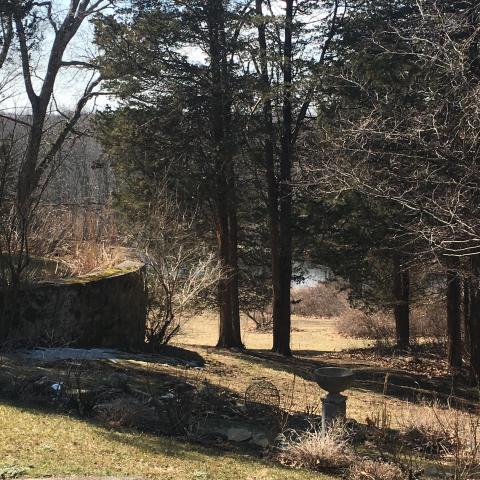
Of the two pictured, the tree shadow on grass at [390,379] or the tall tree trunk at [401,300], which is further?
the tall tree trunk at [401,300]

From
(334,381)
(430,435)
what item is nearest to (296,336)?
(430,435)

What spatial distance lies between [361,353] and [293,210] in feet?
20.3

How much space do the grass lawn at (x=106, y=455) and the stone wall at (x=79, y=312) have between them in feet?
12.2

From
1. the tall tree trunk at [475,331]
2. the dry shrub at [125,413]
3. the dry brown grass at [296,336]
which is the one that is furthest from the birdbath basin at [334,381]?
the dry brown grass at [296,336]

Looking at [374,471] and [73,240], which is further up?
[73,240]

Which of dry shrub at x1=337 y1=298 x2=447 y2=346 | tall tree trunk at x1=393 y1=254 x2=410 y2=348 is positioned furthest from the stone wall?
dry shrub at x1=337 y1=298 x2=447 y2=346

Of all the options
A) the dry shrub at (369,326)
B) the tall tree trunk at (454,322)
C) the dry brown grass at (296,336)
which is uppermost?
the tall tree trunk at (454,322)

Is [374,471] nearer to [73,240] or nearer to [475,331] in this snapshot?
[73,240]

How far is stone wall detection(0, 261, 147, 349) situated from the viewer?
897 cm

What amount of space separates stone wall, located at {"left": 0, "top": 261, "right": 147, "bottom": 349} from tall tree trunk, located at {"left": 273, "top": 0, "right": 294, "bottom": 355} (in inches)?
216

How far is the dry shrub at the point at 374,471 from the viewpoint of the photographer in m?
4.48

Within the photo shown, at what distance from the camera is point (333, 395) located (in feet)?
19.2

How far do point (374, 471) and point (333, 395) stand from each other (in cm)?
131

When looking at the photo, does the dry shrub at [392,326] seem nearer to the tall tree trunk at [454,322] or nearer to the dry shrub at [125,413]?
the tall tree trunk at [454,322]
